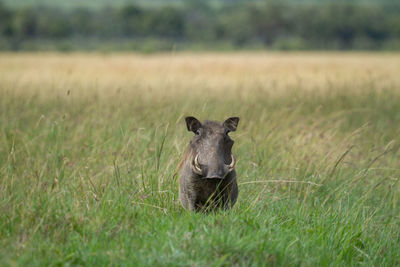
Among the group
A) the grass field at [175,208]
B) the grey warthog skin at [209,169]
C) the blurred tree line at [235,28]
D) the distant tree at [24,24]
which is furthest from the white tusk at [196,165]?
the blurred tree line at [235,28]

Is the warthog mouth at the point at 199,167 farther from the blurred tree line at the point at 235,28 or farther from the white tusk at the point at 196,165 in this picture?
the blurred tree line at the point at 235,28

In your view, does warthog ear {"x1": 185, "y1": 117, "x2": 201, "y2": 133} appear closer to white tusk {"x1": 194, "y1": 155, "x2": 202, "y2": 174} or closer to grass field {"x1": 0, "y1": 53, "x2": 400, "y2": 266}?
white tusk {"x1": 194, "y1": 155, "x2": 202, "y2": 174}

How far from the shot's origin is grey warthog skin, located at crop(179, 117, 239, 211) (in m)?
3.82

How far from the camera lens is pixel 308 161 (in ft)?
20.1

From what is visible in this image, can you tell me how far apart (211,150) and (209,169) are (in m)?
0.14

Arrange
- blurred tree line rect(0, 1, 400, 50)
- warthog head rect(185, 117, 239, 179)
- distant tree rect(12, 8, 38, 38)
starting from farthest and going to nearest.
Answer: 1. blurred tree line rect(0, 1, 400, 50)
2. distant tree rect(12, 8, 38, 38)
3. warthog head rect(185, 117, 239, 179)

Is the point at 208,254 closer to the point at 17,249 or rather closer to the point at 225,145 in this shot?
the point at 225,145

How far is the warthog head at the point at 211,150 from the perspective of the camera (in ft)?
12.4

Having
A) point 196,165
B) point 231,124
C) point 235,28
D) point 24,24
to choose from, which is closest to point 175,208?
point 196,165

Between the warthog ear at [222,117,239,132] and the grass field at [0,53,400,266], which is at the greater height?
the warthog ear at [222,117,239,132]

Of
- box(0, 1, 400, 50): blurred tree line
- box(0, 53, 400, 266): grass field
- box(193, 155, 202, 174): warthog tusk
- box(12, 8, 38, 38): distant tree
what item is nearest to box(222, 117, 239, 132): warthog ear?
box(193, 155, 202, 174): warthog tusk

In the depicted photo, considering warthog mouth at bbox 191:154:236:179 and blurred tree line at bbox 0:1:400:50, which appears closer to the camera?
warthog mouth at bbox 191:154:236:179

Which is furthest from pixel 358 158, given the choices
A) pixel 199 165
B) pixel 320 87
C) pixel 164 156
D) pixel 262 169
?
pixel 320 87

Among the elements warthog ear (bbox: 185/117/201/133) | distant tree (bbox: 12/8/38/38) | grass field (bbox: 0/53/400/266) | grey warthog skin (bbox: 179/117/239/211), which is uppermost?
warthog ear (bbox: 185/117/201/133)
